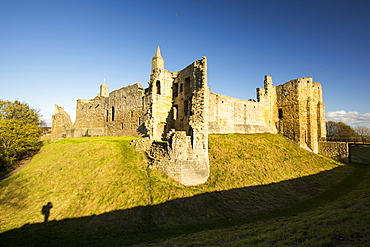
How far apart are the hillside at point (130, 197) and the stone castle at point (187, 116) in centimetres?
179

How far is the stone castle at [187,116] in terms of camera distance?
45.4ft

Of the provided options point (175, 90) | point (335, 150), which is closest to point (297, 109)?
point (335, 150)

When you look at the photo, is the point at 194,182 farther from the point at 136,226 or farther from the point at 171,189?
the point at 136,226

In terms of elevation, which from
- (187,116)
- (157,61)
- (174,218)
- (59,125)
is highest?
(157,61)

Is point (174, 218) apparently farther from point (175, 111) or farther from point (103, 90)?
point (103, 90)

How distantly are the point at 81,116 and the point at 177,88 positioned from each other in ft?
64.1

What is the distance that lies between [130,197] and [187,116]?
29.0 ft

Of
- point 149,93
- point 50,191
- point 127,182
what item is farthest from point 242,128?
point 50,191

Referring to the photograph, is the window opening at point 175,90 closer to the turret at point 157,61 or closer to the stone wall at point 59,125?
the turret at point 157,61

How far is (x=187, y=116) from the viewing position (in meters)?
17.3

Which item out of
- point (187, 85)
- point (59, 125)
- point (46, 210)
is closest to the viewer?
point (46, 210)

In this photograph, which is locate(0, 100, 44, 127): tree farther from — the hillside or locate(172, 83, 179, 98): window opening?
locate(172, 83, 179, 98): window opening

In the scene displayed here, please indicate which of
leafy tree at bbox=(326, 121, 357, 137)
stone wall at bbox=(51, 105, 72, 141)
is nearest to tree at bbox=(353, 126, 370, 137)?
leafy tree at bbox=(326, 121, 357, 137)

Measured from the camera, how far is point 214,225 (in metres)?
9.64
